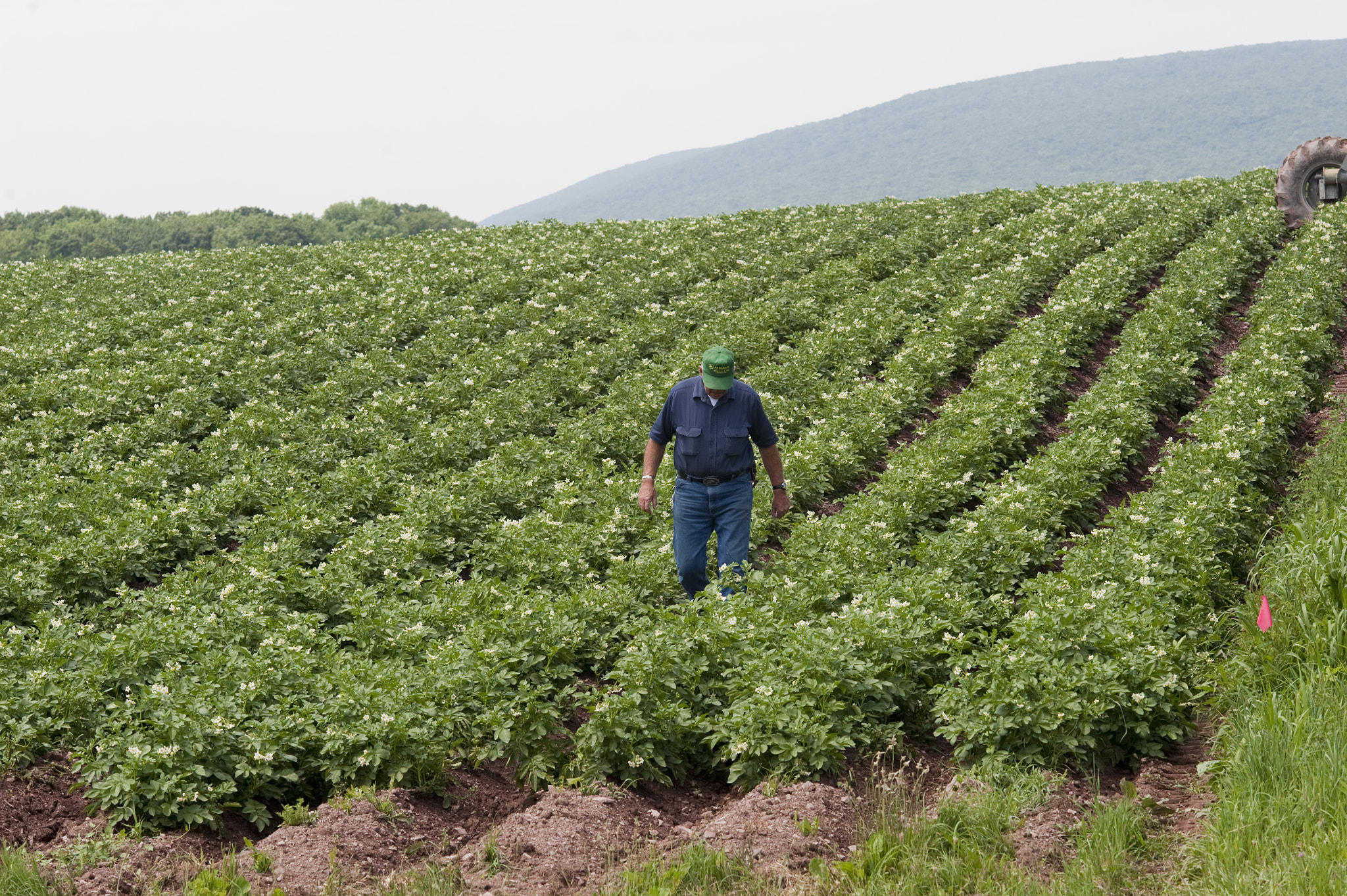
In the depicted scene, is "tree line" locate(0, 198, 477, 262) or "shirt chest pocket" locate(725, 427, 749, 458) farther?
"tree line" locate(0, 198, 477, 262)

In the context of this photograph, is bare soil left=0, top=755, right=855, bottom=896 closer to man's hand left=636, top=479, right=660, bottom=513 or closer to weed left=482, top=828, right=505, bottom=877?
weed left=482, top=828, right=505, bottom=877

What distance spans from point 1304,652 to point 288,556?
8.10 m

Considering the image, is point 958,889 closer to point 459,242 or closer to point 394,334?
point 394,334

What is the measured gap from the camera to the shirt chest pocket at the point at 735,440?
314 inches

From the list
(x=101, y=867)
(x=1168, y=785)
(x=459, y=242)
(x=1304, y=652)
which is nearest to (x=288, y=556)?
(x=101, y=867)

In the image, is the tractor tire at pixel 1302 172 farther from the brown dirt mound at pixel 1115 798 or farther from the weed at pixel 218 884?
the weed at pixel 218 884

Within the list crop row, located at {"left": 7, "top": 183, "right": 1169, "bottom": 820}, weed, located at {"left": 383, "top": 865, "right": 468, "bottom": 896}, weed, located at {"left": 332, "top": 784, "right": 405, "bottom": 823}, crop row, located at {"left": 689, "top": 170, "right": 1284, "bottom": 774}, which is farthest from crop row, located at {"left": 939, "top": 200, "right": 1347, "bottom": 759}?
weed, located at {"left": 332, "top": 784, "right": 405, "bottom": 823}

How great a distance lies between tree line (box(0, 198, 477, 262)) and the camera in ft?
191

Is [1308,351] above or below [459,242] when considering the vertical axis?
below

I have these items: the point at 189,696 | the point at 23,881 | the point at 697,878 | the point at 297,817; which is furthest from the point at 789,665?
the point at 23,881

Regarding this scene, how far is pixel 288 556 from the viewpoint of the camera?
29.3ft

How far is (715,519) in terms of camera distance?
26.9 feet

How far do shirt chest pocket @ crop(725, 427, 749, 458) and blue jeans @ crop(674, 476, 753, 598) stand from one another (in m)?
0.26

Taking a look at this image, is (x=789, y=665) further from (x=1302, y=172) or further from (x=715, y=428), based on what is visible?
(x=1302, y=172)
